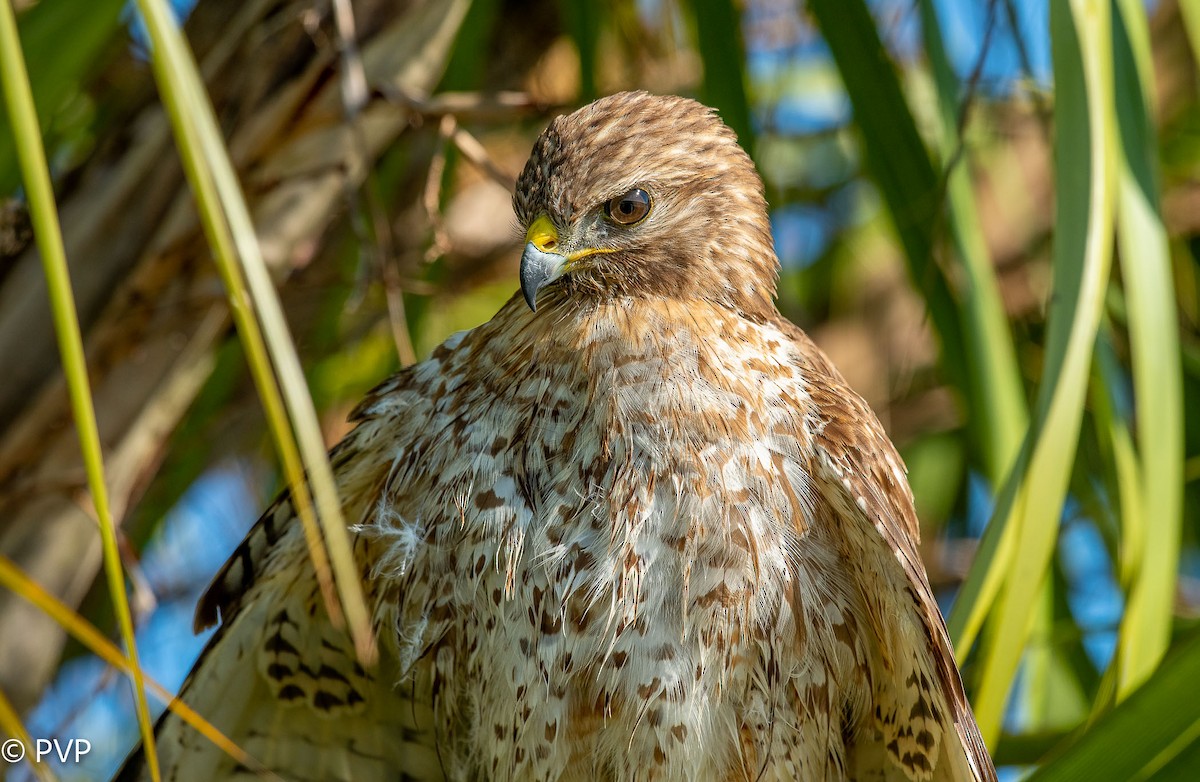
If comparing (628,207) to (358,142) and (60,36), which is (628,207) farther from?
(60,36)

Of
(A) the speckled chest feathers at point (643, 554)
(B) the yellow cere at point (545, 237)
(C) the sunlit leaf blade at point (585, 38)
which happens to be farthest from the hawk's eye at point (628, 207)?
(C) the sunlit leaf blade at point (585, 38)

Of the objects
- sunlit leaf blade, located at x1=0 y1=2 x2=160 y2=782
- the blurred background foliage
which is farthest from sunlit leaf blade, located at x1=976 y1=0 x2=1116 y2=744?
sunlit leaf blade, located at x1=0 y1=2 x2=160 y2=782

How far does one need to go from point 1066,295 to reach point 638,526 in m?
1.15

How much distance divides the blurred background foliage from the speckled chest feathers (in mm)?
402

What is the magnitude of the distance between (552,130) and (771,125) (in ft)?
4.63

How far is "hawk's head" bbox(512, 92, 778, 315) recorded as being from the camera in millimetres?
3146

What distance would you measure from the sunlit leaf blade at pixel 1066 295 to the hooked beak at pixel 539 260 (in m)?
1.22

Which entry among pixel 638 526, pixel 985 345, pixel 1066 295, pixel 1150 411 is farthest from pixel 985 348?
pixel 638 526

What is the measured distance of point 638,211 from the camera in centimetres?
322

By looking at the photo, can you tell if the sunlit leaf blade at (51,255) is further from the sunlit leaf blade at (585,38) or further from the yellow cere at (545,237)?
the sunlit leaf blade at (585,38)

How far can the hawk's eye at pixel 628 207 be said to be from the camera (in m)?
3.21

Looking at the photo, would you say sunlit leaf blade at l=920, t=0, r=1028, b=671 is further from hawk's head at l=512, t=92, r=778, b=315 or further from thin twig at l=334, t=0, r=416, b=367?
thin twig at l=334, t=0, r=416, b=367

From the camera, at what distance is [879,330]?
5949 millimetres

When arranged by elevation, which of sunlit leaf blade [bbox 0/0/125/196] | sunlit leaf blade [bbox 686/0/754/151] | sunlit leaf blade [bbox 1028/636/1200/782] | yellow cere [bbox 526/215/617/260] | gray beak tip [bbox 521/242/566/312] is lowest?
sunlit leaf blade [bbox 1028/636/1200/782]
